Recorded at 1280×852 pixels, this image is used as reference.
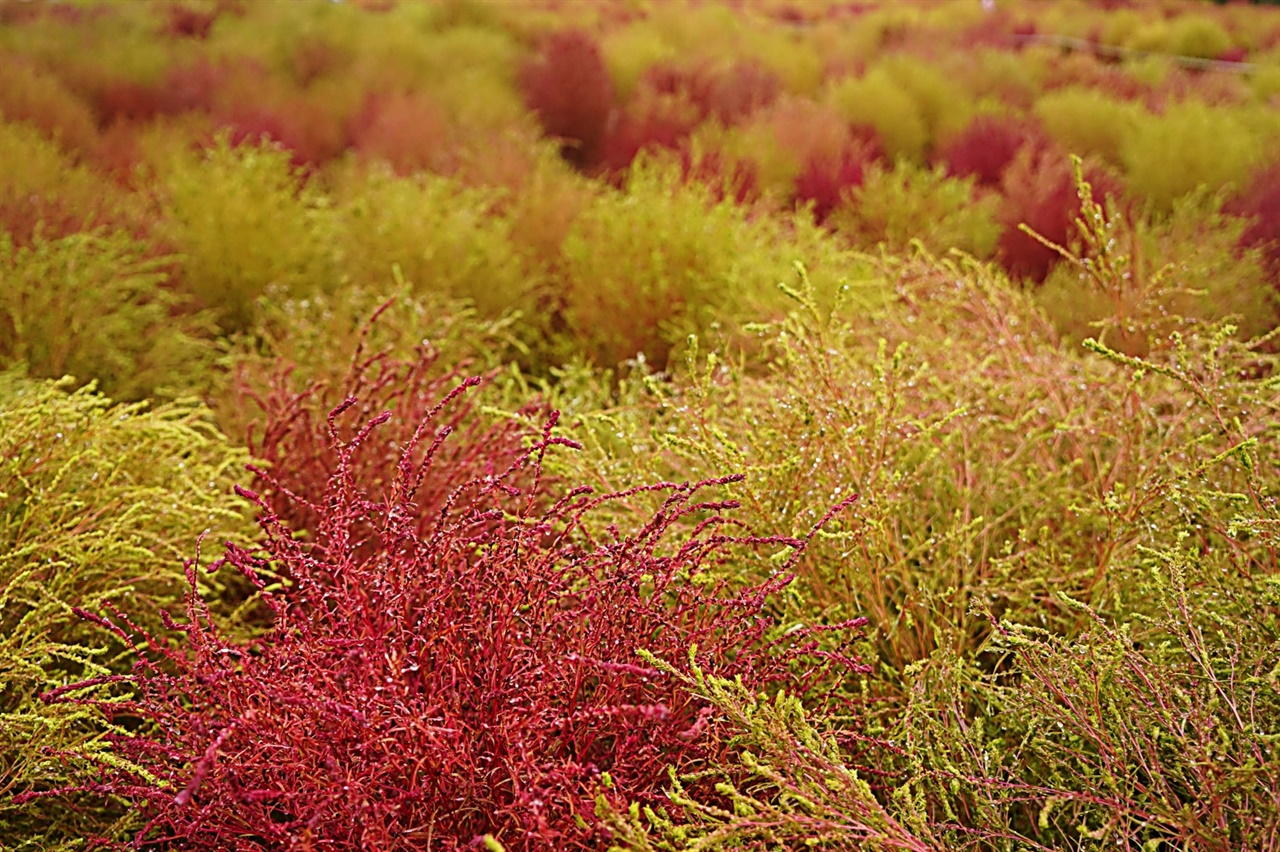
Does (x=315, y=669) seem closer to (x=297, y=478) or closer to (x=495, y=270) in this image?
(x=297, y=478)

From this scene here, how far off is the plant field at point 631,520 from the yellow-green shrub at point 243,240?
0.02 meters

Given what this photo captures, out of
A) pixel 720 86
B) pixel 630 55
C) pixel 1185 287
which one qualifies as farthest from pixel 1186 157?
pixel 630 55

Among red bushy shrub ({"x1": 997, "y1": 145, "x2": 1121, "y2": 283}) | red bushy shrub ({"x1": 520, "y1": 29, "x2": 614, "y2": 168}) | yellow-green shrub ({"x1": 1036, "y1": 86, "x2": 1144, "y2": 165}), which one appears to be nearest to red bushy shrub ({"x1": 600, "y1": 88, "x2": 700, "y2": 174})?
red bushy shrub ({"x1": 520, "y1": 29, "x2": 614, "y2": 168})

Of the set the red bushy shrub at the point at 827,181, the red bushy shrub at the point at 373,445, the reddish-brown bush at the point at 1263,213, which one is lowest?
the red bushy shrub at the point at 827,181

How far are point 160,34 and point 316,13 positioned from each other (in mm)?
1393

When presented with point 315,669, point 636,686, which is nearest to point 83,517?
point 315,669

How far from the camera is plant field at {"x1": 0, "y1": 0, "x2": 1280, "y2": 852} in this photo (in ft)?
3.68

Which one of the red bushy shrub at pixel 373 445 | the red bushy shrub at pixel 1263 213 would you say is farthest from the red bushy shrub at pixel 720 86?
the red bushy shrub at pixel 373 445

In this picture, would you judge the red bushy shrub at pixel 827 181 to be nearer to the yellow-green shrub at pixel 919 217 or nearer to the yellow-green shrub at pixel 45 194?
the yellow-green shrub at pixel 919 217

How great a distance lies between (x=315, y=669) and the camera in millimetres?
1122

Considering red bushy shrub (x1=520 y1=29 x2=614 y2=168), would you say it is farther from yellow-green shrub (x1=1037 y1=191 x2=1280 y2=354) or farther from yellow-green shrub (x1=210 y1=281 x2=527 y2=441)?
yellow-green shrub (x1=1037 y1=191 x2=1280 y2=354)

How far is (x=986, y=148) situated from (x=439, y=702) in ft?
16.1

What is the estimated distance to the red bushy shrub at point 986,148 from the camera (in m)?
5.05

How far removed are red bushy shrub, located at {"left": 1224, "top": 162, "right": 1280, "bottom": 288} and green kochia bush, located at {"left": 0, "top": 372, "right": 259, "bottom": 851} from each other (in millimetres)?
3407
